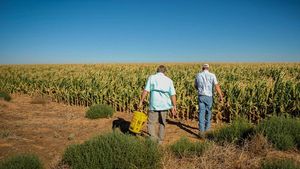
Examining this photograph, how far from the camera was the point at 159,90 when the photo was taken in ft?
24.6

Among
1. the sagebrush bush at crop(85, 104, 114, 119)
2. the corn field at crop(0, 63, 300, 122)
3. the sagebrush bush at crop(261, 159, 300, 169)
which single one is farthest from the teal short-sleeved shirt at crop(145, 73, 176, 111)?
the sagebrush bush at crop(85, 104, 114, 119)

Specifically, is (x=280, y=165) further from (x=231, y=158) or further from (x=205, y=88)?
(x=205, y=88)

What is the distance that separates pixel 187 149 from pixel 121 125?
16.0 ft

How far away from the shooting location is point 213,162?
5.88 metres

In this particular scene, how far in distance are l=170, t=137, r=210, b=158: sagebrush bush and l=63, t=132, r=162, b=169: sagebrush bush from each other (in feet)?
2.26

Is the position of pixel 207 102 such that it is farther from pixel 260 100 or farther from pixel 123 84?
pixel 123 84

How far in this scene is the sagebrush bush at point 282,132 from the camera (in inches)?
270

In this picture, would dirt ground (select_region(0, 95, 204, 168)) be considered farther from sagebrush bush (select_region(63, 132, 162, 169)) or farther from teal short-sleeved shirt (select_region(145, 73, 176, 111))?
teal short-sleeved shirt (select_region(145, 73, 176, 111))

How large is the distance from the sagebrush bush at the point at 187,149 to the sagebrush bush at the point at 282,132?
148 cm

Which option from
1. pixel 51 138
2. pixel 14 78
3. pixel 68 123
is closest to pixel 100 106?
pixel 68 123

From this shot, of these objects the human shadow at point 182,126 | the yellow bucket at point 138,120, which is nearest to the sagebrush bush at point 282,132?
the human shadow at point 182,126

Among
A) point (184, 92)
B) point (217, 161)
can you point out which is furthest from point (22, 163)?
point (184, 92)

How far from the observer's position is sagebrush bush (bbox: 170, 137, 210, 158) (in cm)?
632

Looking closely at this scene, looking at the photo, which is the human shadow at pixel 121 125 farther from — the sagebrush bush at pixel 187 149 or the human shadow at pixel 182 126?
the sagebrush bush at pixel 187 149
